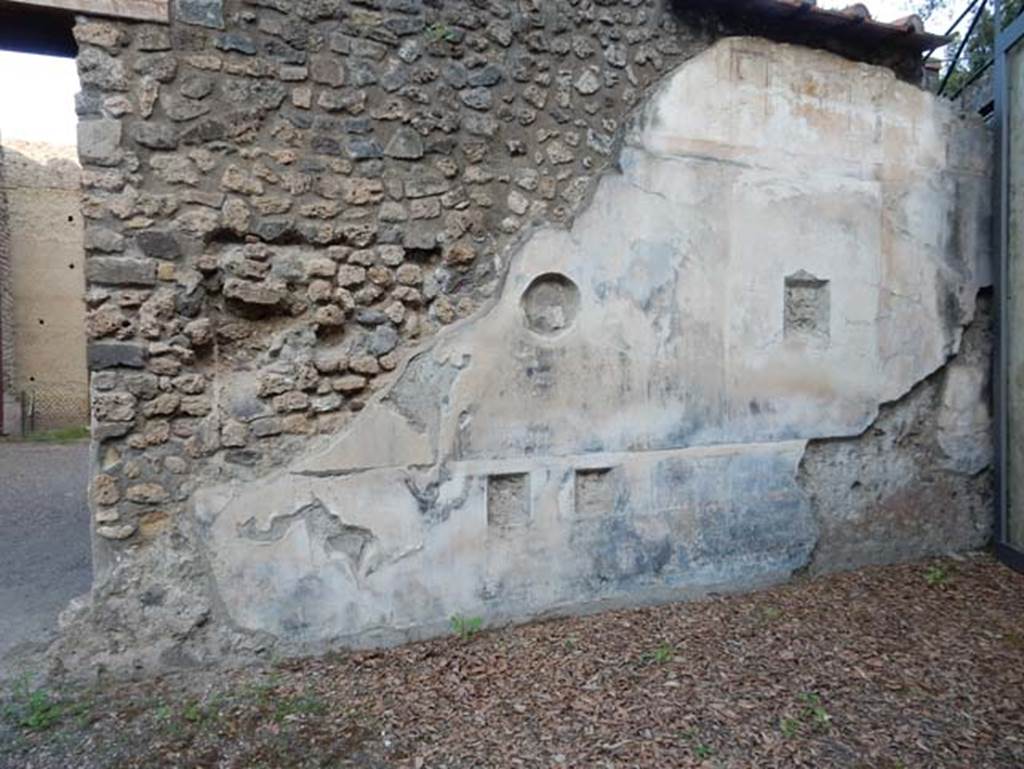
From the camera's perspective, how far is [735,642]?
3.24m

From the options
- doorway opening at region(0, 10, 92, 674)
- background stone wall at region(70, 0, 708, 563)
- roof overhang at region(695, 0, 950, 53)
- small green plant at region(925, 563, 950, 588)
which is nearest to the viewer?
background stone wall at region(70, 0, 708, 563)

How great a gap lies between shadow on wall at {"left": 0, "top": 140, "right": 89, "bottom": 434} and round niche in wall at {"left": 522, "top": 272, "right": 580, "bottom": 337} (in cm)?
1435

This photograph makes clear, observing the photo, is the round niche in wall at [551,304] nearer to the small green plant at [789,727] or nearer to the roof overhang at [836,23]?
the roof overhang at [836,23]

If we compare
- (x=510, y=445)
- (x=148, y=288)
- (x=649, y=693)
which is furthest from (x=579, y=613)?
(x=148, y=288)

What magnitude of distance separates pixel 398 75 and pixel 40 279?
49.2 feet

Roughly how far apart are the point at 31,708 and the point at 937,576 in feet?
15.9

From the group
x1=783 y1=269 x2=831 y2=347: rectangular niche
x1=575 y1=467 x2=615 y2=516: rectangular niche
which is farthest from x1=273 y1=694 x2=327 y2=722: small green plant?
x1=783 y1=269 x2=831 y2=347: rectangular niche

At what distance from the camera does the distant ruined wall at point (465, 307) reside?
2820mm

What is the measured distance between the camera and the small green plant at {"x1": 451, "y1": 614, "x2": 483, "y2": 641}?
328cm

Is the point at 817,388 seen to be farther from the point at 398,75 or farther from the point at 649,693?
the point at 398,75

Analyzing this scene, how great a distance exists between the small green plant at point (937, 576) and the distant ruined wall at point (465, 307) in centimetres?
46

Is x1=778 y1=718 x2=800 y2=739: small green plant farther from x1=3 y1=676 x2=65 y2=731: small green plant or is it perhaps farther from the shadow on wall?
the shadow on wall

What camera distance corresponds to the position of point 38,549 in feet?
15.4

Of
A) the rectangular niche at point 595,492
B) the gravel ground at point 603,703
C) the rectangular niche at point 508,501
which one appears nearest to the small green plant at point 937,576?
the gravel ground at point 603,703
